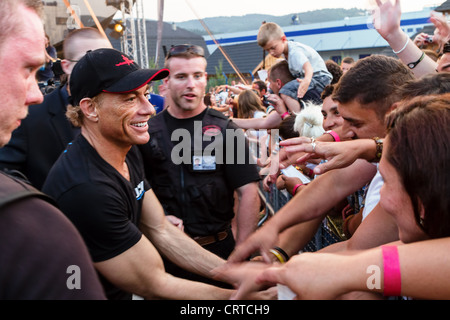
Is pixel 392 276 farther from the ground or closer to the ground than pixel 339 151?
closer to the ground

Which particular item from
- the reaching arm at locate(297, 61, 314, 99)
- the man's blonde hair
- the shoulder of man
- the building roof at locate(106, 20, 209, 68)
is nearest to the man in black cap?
the shoulder of man

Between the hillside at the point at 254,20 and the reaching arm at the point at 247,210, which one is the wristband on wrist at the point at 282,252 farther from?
the hillside at the point at 254,20

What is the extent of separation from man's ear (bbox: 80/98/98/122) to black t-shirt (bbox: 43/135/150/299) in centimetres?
22

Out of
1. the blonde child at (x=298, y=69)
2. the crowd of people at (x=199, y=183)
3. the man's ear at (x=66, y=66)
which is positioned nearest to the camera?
the crowd of people at (x=199, y=183)

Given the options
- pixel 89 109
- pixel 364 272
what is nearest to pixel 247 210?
pixel 89 109

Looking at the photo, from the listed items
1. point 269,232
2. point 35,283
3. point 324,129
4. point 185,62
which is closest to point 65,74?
point 185,62

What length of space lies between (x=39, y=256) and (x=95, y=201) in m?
1.04

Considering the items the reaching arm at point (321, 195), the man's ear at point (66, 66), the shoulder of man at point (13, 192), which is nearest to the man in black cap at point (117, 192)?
the reaching arm at point (321, 195)

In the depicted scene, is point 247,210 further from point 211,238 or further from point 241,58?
point 241,58

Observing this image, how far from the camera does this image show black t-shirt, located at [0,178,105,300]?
0.86 meters

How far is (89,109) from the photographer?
2289 mm

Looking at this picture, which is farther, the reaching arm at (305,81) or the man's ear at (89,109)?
the reaching arm at (305,81)

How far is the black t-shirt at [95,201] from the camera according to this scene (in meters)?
1.89

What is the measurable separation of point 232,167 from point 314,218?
3.98 feet
